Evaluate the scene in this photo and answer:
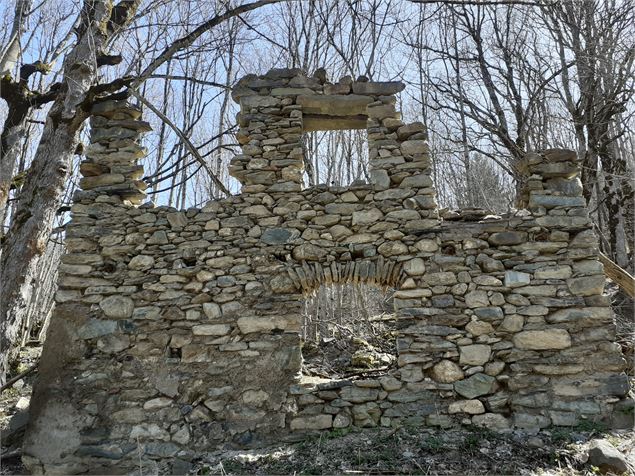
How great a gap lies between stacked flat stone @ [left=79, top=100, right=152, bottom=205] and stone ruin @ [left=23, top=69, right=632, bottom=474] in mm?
25

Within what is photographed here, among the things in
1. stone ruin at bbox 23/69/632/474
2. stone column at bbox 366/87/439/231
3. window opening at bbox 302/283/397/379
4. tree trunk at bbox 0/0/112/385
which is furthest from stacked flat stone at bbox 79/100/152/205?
stone column at bbox 366/87/439/231

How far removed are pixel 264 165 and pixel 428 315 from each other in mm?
2372

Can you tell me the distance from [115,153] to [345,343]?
4.05m

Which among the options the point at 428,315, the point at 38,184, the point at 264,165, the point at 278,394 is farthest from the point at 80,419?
the point at 428,315

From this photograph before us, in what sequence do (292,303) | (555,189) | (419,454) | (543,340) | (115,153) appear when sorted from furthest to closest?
(115,153)
(555,189)
(292,303)
(543,340)
(419,454)

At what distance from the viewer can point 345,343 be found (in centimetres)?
658

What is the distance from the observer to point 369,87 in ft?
16.6

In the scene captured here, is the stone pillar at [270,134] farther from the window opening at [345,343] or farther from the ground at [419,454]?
the ground at [419,454]

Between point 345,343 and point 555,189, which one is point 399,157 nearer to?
point 555,189

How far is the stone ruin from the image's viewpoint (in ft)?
13.7

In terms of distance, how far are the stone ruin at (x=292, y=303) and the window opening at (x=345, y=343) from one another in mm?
634

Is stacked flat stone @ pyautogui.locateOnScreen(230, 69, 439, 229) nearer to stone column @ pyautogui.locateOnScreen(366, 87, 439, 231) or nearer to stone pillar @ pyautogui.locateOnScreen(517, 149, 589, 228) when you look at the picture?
stone column @ pyautogui.locateOnScreen(366, 87, 439, 231)

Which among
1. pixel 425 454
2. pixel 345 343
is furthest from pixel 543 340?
pixel 345 343

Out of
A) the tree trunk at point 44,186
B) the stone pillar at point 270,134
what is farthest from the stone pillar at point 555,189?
the tree trunk at point 44,186
